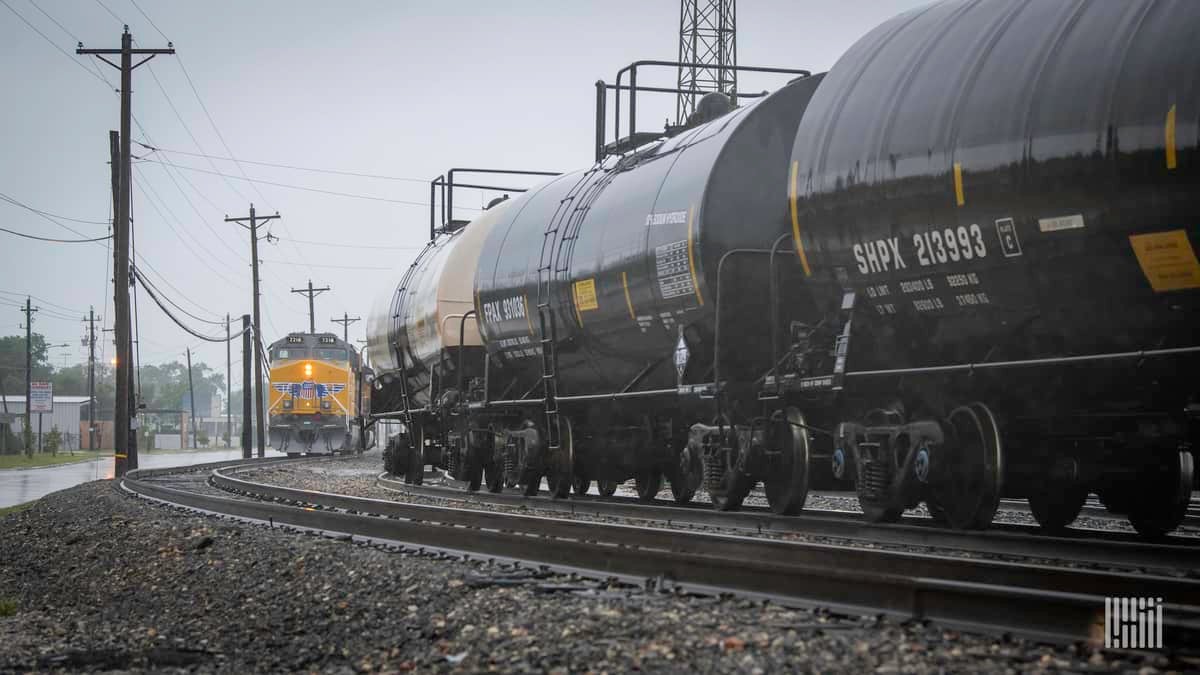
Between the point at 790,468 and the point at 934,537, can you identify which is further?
the point at 790,468

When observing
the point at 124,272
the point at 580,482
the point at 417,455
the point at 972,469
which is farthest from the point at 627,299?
the point at 124,272

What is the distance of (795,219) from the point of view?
991 centimetres

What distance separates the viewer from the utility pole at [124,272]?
96.8 feet

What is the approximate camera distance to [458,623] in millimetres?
6066

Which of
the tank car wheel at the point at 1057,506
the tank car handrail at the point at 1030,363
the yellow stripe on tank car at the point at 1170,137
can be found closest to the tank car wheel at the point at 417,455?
the tank car handrail at the point at 1030,363

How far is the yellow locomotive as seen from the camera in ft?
142

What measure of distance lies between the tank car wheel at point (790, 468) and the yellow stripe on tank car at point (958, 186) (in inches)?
119

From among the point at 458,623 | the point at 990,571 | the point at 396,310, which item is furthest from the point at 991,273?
the point at 396,310

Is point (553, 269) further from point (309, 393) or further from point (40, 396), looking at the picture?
point (40, 396)

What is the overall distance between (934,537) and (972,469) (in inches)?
23.9

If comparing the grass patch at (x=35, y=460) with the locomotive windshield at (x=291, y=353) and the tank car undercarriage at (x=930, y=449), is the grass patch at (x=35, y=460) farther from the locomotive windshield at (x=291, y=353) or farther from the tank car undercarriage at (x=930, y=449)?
the tank car undercarriage at (x=930, y=449)

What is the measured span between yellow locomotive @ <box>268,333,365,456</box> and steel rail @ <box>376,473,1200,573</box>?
31.1 meters

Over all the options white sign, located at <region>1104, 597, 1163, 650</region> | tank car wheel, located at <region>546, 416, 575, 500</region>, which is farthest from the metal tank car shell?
white sign, located at <region>1104, 597, 1163, 650</region>

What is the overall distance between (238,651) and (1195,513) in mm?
9318
